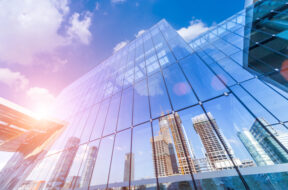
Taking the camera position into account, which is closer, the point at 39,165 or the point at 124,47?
the point at 39,165

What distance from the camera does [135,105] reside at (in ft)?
17.6

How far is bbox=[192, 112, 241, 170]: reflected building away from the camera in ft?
7.39

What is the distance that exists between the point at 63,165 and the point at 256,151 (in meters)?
8.41

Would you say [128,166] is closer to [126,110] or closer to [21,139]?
[126,110]

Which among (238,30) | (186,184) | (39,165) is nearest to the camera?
(186,184)

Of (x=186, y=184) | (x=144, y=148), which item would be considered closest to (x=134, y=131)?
(x=144, y=148)

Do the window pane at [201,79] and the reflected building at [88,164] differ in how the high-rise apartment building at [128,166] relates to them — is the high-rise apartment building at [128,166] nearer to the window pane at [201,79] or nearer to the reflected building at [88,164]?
the reflected building at [88,164]

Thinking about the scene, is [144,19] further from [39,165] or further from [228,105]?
[39,165]

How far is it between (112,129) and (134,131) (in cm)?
150

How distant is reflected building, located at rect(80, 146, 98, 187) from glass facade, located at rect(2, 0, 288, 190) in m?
0.05

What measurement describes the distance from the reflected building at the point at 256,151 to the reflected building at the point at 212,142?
1.29ft

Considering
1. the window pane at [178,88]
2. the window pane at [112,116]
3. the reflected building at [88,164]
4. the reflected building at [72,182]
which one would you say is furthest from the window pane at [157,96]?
the reflected building at [72,182]

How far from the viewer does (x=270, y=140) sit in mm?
2229

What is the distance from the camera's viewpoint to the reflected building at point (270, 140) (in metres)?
2.00
